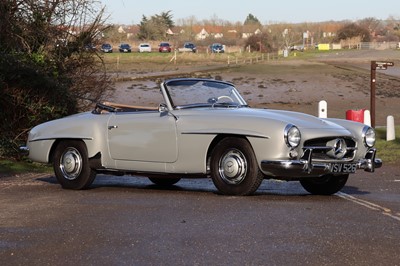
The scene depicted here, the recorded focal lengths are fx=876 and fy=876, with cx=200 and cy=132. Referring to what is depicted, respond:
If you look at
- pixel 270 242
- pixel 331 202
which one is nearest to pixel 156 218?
pixel 270 242

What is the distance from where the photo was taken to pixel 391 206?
9.12 meters

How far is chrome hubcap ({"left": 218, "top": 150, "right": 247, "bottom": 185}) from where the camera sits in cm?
973

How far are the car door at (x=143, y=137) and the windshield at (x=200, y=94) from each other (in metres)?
0.33

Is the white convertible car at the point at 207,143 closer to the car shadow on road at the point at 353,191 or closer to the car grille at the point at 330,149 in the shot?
the car grille at the point at 330,149

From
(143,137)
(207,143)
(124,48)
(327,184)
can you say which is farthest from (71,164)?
(124,48)

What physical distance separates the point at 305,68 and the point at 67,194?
38540 mm

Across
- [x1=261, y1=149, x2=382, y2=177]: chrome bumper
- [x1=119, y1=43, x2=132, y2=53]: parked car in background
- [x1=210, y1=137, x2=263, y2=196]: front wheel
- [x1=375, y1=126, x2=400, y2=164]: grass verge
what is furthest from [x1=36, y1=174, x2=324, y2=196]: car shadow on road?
[x1=119, y1=43, x2=132, y2=53]: parked car in background

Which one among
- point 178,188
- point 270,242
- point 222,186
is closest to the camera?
point 270,242

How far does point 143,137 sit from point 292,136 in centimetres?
201

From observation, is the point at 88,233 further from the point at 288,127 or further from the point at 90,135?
the point at 90,135

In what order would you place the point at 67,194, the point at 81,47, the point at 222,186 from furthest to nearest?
the point at 81,47 → the point at 67,194 → the point at 222,186

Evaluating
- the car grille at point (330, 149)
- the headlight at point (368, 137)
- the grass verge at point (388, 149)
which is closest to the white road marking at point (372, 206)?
the car grille at point (330, 149)

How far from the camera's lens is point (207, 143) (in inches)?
395

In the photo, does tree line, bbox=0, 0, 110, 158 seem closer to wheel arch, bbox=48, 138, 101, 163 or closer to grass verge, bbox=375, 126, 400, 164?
wheel arch, bbox=48, 138, 101, 163
